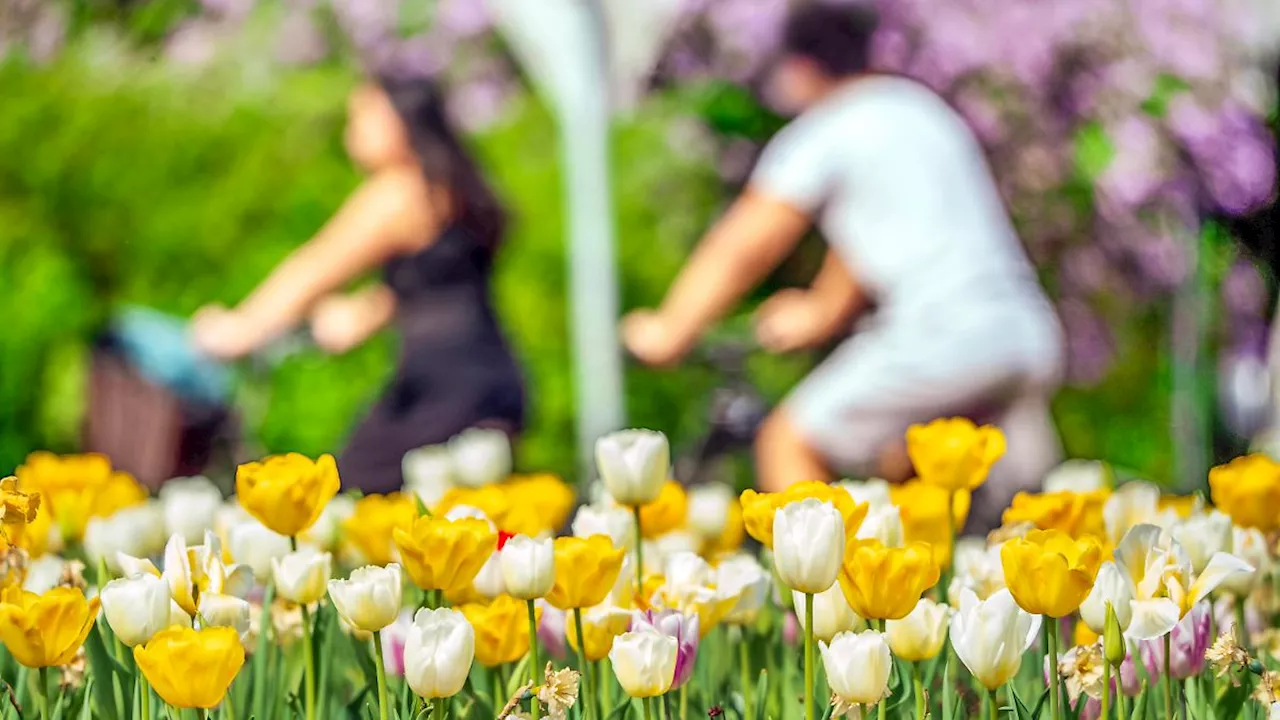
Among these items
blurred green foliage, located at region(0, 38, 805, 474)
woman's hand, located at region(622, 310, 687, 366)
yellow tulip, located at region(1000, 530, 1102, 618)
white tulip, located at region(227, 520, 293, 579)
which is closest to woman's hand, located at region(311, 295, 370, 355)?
blurred green foliage, located at region(0, 38, 805, 474)

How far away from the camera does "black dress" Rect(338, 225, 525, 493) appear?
12.7ft

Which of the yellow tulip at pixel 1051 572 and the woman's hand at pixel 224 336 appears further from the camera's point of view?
the woman's hand at pixel 224 336

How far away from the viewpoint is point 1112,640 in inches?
46.3

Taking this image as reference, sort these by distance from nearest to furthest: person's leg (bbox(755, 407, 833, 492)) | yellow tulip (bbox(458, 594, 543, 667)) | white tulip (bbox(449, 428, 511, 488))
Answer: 1. yellow tulip (bbox(458, 594, 543, 667))
2. white tulip (bbox(449, 428, 511, 488))
3. person's leg (bbox(755, 407, 833, 492))

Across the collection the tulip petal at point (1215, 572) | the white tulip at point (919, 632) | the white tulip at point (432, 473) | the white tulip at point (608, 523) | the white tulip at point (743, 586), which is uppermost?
the white tulip at point (432, 473)

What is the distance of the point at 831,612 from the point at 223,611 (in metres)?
0.48

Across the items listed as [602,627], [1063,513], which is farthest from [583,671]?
[1063,513]

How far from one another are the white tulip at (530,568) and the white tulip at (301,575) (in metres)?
0.17

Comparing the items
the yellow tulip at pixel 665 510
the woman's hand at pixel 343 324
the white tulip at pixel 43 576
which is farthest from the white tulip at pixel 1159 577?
the woman's hand at pixel 343 324

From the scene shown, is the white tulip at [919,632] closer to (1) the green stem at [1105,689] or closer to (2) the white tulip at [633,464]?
(1) the green stem at [1105,689]

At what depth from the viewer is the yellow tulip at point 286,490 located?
1.37 metres

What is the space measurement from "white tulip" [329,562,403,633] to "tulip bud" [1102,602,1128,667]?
516 millimetres

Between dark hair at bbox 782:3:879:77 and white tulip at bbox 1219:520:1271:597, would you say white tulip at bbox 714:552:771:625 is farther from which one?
dark hair at bbox 782:3:879:77

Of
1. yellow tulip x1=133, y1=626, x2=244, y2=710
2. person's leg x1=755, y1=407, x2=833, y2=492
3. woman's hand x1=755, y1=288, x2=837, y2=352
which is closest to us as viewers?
yellow tulip x1=133, y1=626, x2=244, y2=710
